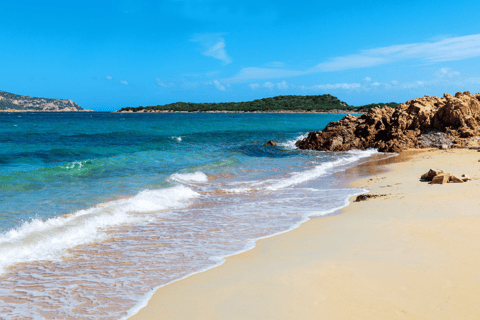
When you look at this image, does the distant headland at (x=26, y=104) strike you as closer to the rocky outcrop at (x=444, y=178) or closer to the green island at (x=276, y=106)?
A: the green island at (x=276, y=106)

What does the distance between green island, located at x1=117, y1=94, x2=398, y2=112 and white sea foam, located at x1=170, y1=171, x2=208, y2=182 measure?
473 ft

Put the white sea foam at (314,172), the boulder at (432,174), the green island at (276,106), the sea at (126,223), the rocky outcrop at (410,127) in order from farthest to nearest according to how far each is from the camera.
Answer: the green island at (276,106)
the rocky outcrop at (410,127)
the white sea foam at (314,172)
the boulder at (432,174)
the sea at (126,223)

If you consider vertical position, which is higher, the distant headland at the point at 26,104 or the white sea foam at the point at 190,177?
the distant headland at the point at 26,104

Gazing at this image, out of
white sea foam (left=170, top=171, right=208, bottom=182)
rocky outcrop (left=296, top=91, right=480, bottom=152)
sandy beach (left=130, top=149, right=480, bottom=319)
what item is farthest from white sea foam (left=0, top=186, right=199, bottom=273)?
rocky outcrop (left=296, top=91, right=480, bottom=152)

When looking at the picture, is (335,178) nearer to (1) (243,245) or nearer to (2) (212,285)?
(1) (243,245)

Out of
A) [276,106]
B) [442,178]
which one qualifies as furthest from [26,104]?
[442,178]

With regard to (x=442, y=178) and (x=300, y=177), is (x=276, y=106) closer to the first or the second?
(x=300, y=177)

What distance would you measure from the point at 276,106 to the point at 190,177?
158 metres

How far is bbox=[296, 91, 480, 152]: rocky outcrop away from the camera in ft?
60.3

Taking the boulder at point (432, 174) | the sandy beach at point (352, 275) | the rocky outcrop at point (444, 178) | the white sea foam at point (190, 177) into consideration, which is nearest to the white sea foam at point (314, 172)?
the white sea foam at point (190, 177)

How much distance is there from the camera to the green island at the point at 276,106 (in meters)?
157

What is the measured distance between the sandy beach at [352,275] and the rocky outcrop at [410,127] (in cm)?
1370

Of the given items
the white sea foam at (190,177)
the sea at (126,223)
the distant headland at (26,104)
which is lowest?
the sea at (126,223)

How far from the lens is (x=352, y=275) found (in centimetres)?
375
